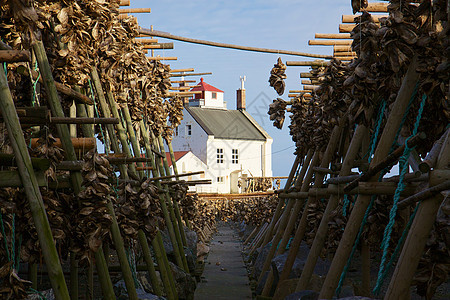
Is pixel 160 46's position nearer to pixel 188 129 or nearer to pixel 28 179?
pixel 28 179

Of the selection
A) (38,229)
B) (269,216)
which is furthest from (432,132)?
(269,216)

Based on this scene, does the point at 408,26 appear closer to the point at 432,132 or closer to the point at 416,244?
the point at 432,132

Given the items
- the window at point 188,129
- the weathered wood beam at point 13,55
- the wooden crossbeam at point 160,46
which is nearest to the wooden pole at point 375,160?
the weathered wood beam at point 13,55

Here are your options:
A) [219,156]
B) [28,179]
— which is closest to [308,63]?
[28,179]

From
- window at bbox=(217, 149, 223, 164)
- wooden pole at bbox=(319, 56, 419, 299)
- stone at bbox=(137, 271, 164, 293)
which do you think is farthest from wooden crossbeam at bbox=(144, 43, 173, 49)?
window at bbox=(217, 149, 223, 164)

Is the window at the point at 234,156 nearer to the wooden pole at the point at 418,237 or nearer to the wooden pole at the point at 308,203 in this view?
the wooden pole at the point at 308,203

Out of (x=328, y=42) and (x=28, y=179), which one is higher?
(x=328, y=42)

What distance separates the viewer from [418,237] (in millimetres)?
3873

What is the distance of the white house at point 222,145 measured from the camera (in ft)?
191

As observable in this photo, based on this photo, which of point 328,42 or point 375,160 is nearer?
point 375,160

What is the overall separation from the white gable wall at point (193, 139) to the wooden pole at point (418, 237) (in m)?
54.2

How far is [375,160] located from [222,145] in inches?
2144

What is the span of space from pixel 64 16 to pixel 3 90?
8.08 ft

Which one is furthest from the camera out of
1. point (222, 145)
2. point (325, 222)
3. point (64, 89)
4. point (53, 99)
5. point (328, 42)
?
point (222, 145)
